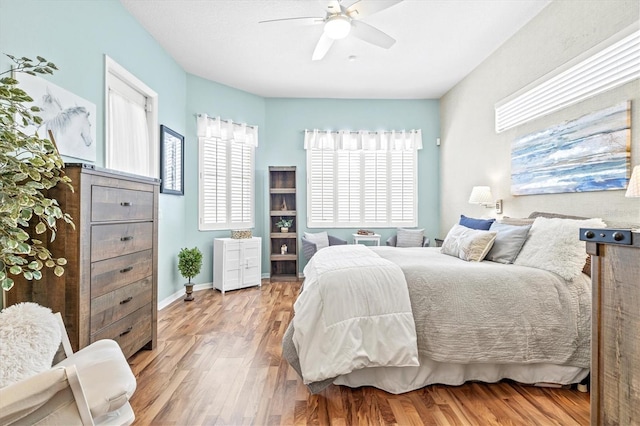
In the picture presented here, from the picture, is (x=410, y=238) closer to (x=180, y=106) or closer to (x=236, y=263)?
(x=236, y=263)

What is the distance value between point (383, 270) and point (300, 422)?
97 cm

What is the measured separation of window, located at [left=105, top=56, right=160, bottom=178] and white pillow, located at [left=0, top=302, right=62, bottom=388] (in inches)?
80.9

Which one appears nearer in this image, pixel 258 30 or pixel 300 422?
pixel 300 422

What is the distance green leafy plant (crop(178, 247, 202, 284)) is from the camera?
416 centimetres

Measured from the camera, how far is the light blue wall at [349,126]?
221 inches

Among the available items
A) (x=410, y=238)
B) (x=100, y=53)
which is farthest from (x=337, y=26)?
(x=410, y=238)

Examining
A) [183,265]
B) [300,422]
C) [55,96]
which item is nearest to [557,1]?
[300,422]

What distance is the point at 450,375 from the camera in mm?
2146

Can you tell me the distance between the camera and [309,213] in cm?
562

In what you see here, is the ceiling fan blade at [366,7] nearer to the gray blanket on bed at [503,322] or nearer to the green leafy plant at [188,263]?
the gray blanket on bed at [503,322]

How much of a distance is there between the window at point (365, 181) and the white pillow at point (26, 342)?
446 cm

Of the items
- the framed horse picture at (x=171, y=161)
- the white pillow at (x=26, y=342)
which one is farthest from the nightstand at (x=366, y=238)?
the white pillow at (x=26, y=342)

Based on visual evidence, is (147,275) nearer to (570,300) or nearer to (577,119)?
(570,300)

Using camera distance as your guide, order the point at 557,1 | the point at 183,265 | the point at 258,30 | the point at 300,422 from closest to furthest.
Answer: the point at 300,422 < the point at 557,1 < the point at 258,30 < the point at 183,265
